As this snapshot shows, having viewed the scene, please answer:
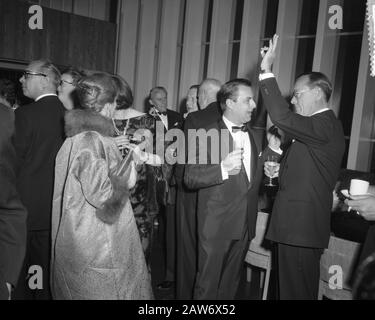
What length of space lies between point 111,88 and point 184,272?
172cm

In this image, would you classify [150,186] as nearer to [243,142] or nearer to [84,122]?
[243,142]

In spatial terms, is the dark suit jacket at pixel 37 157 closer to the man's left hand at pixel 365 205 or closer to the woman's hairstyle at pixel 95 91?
the woman's hairstyle at pixel 95 91

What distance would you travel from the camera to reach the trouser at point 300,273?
2564 millimetres

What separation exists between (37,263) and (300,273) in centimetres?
187

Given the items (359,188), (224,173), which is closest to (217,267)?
(224,173)

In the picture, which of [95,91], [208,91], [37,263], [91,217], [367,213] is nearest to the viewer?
[367,213]

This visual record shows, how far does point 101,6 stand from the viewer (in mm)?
7805

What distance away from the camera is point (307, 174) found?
2521mm

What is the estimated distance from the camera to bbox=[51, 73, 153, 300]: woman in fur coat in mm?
2016

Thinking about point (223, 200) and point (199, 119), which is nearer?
point (223, 200)

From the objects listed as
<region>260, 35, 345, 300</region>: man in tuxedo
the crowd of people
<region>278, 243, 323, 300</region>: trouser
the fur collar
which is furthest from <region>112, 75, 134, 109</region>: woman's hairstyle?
<region>278, 243, 323, 300</region>: trouser

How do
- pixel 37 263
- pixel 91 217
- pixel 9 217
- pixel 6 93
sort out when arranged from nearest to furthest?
pixel 9 217, pixel 91 217, pixel 37 263, pixel 6 93
